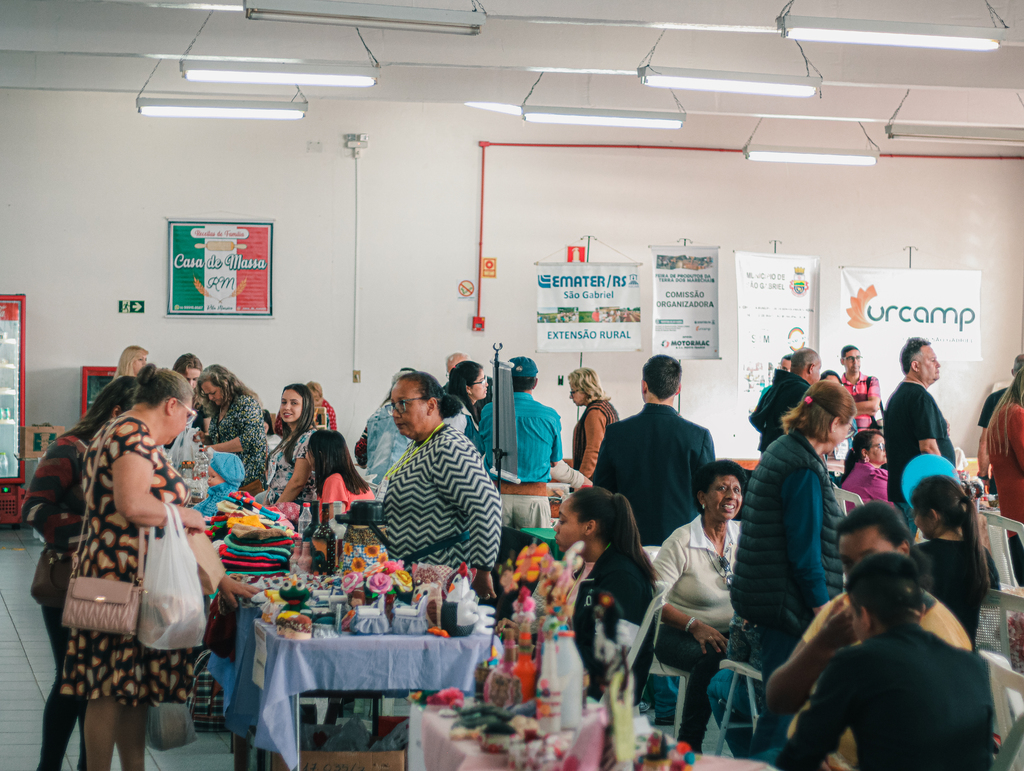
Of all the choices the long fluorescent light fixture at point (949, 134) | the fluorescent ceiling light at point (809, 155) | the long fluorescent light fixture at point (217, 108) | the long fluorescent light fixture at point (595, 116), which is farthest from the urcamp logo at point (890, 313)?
the long fluorescent light fixture at point (217, 108)

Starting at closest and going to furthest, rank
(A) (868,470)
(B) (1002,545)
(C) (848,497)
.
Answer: (B) (1002,545) < (C) (848,497) < (A) (868,470)

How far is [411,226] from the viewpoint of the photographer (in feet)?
31.7

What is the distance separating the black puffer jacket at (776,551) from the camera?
9.66 ft

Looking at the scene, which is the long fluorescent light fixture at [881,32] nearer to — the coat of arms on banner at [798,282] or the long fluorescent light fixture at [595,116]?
the long fluorescent light fixture at [595,116]

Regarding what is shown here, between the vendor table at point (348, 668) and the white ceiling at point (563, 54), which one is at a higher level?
the white ceiling at point (563, 54)

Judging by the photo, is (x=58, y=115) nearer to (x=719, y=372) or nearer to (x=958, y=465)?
(x=719, y=372)

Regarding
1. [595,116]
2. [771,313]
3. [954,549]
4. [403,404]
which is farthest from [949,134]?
[403,404]

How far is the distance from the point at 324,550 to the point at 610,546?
1032mm

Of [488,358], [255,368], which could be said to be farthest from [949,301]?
[255,368]

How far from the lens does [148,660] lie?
2.86 metres

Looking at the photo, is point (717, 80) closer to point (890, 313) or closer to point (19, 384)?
point (890, 313)

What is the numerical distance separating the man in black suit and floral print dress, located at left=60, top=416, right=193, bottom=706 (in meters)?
2.13

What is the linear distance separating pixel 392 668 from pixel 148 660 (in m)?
0.75

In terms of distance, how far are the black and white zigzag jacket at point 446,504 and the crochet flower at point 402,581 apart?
0.92 feet
